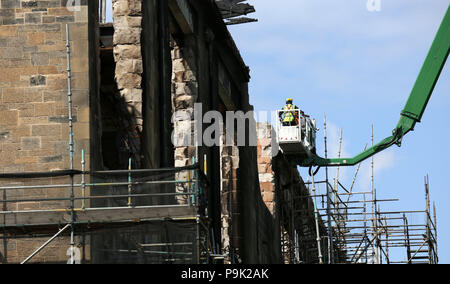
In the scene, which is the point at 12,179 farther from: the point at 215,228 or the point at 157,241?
the point at 215,228

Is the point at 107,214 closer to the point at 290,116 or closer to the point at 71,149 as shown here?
the point at 71,149

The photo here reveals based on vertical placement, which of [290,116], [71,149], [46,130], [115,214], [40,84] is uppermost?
[290,116]

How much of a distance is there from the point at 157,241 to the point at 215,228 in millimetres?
10590

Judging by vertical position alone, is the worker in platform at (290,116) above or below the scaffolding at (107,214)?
above

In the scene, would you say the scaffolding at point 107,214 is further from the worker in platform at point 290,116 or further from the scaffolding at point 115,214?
the worker in platform at point 290,116

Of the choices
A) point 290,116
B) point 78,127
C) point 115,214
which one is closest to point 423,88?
point 290,116

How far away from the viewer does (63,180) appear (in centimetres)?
2189

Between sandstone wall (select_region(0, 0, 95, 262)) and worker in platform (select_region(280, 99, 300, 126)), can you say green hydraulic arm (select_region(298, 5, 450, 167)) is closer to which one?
worker in platform (select_region(280, 99, 300, 126))

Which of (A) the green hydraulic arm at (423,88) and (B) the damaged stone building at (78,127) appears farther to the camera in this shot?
(A) the green hydraulic arm at (423,88)

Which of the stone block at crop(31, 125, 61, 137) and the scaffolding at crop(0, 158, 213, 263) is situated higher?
the stone block at crop(31, 125, 61, 137)

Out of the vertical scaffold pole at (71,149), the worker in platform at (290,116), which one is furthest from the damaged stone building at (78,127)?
the worker in platform at (290,116)

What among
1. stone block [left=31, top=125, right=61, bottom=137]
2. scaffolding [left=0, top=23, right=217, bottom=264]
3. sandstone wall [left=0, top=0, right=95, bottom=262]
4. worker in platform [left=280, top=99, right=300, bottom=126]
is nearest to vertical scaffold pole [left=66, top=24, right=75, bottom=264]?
scaffolding [left=0, top=23, right=217, bottom=264]
